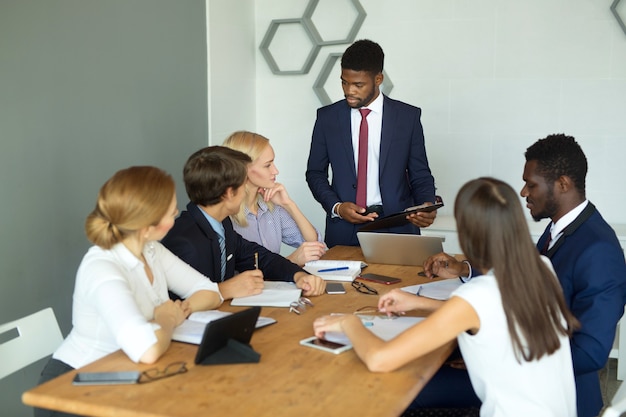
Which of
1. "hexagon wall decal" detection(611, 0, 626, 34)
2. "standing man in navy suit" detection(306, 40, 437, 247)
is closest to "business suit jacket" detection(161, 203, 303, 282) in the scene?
"standing man in navy suit" detection(306, 40, 437, 247)

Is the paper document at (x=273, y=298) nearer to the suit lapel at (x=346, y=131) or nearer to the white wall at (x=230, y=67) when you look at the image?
the suit lapel at (x=346, y=131)

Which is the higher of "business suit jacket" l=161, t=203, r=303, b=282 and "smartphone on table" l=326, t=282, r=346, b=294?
"business suit jacket" l=161, t=203, r=303, b=282

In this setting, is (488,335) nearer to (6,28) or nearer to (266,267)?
(266,267)

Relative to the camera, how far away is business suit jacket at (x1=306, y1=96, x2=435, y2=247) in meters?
3.81

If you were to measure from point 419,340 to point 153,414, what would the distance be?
0.66 meters

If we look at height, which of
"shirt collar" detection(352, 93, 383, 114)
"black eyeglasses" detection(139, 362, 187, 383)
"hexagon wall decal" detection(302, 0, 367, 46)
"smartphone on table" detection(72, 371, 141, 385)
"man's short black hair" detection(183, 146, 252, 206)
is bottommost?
"black eyeglasses" detection(139, 362, 187, 383)

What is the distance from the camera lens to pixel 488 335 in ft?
6.27

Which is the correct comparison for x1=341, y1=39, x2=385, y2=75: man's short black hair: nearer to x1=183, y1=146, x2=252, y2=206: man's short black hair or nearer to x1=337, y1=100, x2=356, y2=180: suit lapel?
x1=337, y1=100, x2=356, y2=180: suit lapel

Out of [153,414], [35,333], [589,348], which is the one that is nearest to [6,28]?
[35,333]

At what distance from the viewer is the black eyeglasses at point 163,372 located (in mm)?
1835

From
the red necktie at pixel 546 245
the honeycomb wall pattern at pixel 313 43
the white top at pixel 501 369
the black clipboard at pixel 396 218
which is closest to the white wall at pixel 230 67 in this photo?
the honeycomb wall pattern at pixel 313 43

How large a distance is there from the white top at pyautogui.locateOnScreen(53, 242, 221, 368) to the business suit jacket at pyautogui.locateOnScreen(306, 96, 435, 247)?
151cm

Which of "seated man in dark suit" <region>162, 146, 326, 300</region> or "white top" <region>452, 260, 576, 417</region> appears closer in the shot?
"white top" <region>452, 260, 576, 417</region>

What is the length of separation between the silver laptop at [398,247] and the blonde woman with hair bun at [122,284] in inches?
44.2
